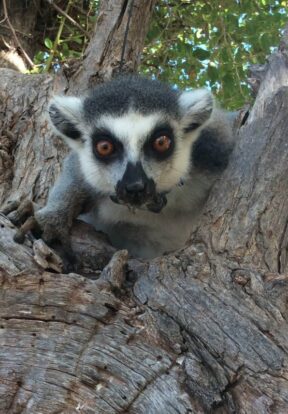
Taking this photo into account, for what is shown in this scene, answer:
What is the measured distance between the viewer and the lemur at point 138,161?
3438 mm

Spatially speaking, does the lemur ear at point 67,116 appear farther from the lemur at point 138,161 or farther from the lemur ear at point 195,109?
the lemur ear at point 195,109

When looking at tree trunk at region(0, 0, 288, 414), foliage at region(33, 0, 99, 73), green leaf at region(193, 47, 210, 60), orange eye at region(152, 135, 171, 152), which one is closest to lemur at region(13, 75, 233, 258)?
orange eye at region(152, 135, 171, 152)

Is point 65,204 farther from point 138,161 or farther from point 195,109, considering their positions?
point 195,109

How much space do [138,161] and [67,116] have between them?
0.84 m

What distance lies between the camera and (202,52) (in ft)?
22.0

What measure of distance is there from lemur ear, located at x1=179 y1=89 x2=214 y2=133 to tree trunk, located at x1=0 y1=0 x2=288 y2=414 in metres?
0.52

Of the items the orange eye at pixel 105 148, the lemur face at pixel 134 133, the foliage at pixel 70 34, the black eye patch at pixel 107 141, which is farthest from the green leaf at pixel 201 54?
the orange eye at pixel 105 148

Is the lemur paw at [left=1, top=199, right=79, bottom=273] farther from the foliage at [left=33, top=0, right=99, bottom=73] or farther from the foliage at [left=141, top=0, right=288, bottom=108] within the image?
the foliage at [left=141, top=0, right=288, bottom=108]

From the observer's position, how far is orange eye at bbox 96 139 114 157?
3.53 m

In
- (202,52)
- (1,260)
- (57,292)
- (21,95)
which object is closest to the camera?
(57,292)

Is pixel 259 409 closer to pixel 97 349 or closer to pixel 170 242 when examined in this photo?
pixel 97 349

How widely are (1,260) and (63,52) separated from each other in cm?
468

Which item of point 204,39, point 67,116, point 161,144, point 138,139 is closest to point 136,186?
point 138,139

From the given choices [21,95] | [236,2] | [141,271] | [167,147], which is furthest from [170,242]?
[236,2]
